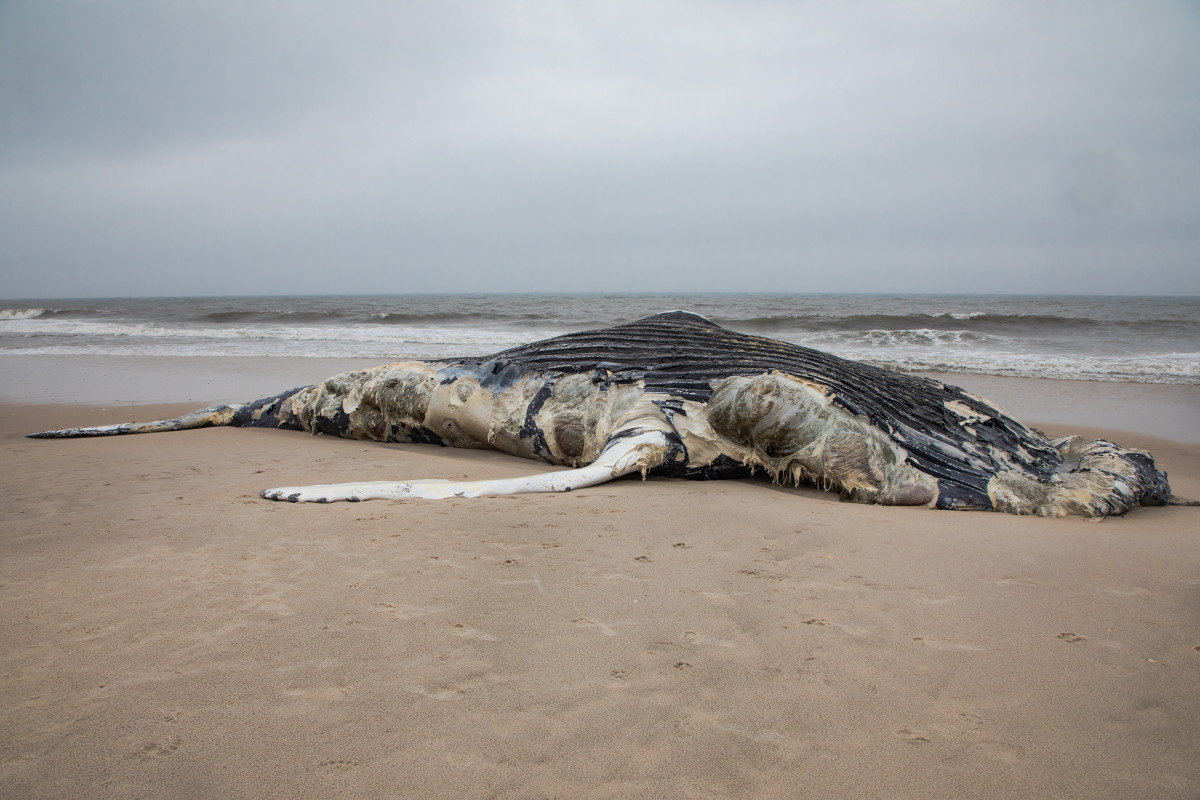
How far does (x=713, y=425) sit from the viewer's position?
4828 mm

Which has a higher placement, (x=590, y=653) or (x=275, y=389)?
(x=275, y=389)

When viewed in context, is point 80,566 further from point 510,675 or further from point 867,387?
point 867,387

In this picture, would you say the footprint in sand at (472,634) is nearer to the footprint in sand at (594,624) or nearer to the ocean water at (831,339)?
the footprint in sand at (594,624)

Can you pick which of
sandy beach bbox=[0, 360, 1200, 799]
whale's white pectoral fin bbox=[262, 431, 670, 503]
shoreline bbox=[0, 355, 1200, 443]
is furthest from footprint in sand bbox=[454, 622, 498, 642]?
shoreline bbox=[0, 355, 1200, 443]

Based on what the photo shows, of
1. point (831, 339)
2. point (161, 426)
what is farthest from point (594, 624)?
point (831, 339)

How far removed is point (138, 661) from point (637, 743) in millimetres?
1501

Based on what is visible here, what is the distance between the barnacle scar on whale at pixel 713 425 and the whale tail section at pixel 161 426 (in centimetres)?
4

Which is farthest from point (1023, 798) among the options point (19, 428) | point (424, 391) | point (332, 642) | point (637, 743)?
point (19, 428)

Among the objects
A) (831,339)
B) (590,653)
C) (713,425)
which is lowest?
(590,653)

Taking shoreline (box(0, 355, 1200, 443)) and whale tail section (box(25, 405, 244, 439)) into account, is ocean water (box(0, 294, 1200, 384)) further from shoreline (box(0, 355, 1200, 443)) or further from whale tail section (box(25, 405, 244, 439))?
whale tail section (box(25, 405, 244, 439))

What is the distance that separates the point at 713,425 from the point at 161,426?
5.52 metres

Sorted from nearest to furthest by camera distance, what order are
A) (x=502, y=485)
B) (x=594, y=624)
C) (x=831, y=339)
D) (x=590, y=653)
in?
1. (x=590, y=653)
2. (x=594, y=624)
3. (x=502, y=485)
4. (x=831, y=339)

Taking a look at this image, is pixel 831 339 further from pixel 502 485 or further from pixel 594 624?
pixel 594 624

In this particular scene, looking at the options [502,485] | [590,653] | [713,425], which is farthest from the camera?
[713,425]
